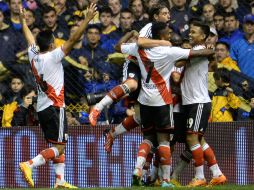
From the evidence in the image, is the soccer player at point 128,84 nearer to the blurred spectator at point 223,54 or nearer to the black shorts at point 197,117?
the black shorts at point 197,117

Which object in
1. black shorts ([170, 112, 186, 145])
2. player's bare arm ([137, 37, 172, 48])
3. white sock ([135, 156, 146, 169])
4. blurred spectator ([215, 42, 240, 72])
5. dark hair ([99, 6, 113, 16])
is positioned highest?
dark hair ([99, 6, 113, 16])

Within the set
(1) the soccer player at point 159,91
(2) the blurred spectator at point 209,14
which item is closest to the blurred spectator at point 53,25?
(2) the blurred spectator at point 209,14

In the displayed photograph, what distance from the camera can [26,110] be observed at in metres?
15.9

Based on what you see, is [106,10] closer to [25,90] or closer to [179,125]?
[25,90]

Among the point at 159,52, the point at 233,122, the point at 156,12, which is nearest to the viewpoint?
the point at 159,52

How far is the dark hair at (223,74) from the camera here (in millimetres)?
15116

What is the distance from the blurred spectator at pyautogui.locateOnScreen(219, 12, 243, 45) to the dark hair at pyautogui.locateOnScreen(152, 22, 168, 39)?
8.33ft

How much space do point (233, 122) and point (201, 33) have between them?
2.29 meters

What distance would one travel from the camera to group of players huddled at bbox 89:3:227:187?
43.2 feet

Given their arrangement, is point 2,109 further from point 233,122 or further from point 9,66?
point 233,122

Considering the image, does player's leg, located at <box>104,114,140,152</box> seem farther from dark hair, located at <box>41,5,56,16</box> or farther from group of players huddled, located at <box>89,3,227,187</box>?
dark hair, located at <box>41,5,56,16</box>

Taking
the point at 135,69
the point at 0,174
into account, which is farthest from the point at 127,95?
the point at 0,174

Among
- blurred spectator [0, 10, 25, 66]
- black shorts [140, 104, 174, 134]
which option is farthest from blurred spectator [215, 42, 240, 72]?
blurred spectator [0, 10, 25, 66]

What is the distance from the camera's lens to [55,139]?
13500 millimetres
